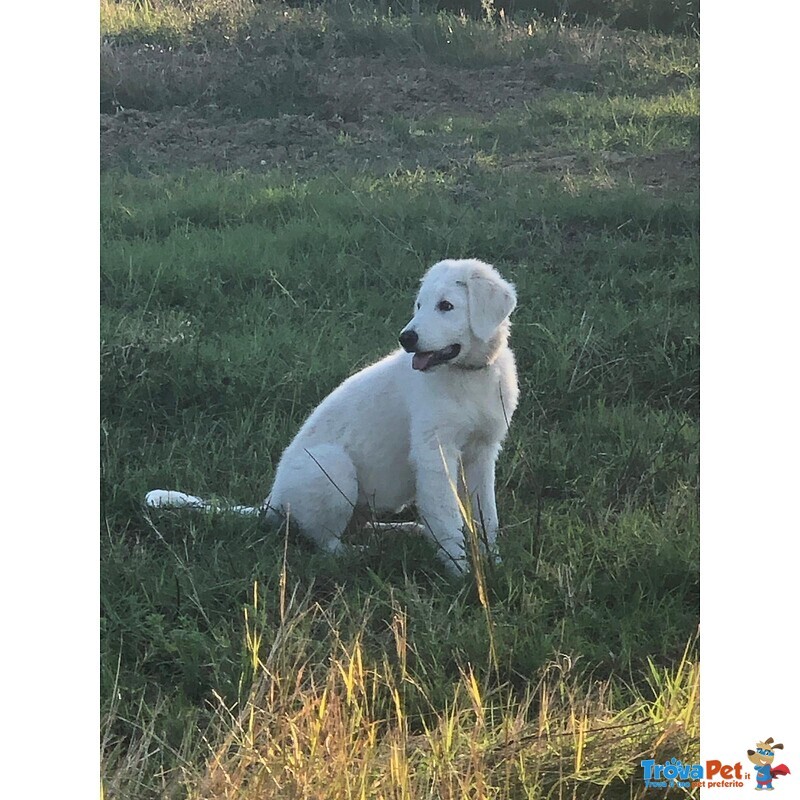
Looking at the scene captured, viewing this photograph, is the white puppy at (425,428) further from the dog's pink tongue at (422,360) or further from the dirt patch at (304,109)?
the dirt patch at (304,109)

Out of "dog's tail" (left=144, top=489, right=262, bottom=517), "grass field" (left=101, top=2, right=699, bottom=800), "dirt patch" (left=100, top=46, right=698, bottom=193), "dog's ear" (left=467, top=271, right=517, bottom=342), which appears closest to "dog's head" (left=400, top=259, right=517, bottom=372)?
"dog's ear" (left=467, top=271, right=517, bottom=342)

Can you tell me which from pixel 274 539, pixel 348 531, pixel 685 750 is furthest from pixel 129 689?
pixel 685 750

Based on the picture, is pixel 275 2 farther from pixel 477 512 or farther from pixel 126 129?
pixel 477 512

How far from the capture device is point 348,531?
3.82 m

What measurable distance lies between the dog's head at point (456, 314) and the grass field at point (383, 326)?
0.86ft

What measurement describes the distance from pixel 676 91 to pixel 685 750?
2.25 m

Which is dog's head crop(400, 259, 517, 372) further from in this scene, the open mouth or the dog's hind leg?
the dog's hind leg

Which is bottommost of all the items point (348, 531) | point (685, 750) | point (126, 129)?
point (685, 750)

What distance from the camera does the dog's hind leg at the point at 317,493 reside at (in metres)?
3.79

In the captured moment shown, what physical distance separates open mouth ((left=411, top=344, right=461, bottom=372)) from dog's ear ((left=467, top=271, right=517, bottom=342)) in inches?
3.7

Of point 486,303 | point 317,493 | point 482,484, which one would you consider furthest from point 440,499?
point 486,303
